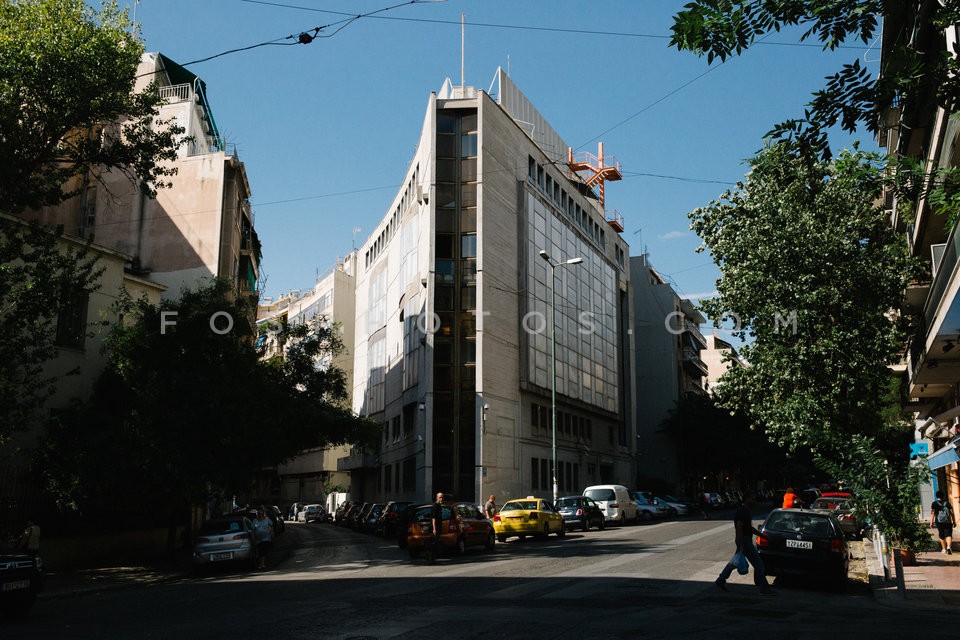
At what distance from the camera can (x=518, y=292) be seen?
1962 inches

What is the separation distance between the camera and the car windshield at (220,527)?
20906 mm

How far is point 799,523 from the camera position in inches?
614

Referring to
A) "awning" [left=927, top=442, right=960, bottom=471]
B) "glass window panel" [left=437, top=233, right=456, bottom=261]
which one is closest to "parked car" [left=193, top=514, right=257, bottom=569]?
"awning" [left=927, top=442, right=960, bottom=471]

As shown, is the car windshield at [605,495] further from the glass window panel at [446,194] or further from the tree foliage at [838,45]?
the tree foliage at [838,45]

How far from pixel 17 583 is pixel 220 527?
9.03 m

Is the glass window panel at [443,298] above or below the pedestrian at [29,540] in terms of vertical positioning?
above

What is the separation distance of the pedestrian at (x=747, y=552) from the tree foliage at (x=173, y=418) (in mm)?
13856

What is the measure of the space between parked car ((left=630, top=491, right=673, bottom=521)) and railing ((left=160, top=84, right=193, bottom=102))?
34.9 meters

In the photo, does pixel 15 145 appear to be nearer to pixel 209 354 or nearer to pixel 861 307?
pixel 209 354

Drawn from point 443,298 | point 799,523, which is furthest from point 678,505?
point 799,523

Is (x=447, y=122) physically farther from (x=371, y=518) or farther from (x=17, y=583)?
(x=17, y=583)

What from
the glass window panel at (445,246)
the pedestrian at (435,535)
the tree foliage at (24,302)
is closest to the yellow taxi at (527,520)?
the pedestrian at (435,535)

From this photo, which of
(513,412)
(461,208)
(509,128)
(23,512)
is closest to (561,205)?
(509,128)

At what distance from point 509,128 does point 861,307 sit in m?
30.8
